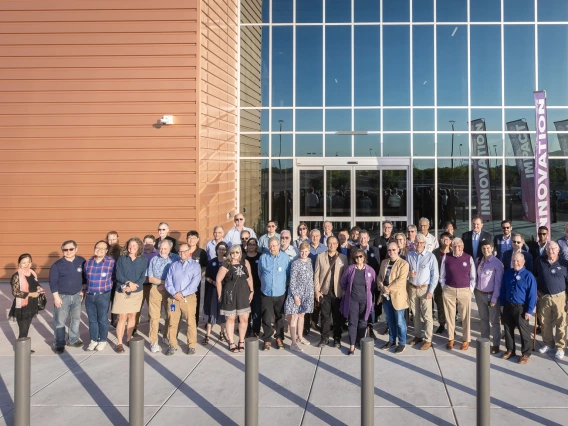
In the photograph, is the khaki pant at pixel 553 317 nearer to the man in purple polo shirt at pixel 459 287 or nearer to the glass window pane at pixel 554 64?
the man in purple polo shirt at pixel 459 287

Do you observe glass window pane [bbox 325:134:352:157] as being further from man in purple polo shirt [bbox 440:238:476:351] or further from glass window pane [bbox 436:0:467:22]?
man in purple polo shirt [bbox 440:238:476:351]

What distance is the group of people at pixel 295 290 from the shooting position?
301 inches

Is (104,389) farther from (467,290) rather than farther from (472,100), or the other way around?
(472,100)

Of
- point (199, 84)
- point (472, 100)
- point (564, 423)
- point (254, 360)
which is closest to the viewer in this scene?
point (254, 360)

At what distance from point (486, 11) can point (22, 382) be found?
15.0m

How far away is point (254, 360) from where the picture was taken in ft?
15.9

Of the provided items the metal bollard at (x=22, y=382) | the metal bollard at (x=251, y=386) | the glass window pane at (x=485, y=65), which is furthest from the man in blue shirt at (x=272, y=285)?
the glass window pane at (x=485, y=65)

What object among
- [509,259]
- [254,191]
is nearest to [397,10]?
[254,191]

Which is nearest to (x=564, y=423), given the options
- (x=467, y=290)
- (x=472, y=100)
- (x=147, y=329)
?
(x=467, y=290)

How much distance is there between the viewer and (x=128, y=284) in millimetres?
7898

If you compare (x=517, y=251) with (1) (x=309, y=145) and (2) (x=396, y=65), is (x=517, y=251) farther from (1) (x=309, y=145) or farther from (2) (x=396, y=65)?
(2) (x=396, y=65)

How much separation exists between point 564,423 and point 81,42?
12.2 metres

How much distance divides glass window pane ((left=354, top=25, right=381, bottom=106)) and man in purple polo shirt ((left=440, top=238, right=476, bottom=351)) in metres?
Result: 8.20

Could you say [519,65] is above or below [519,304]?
above
